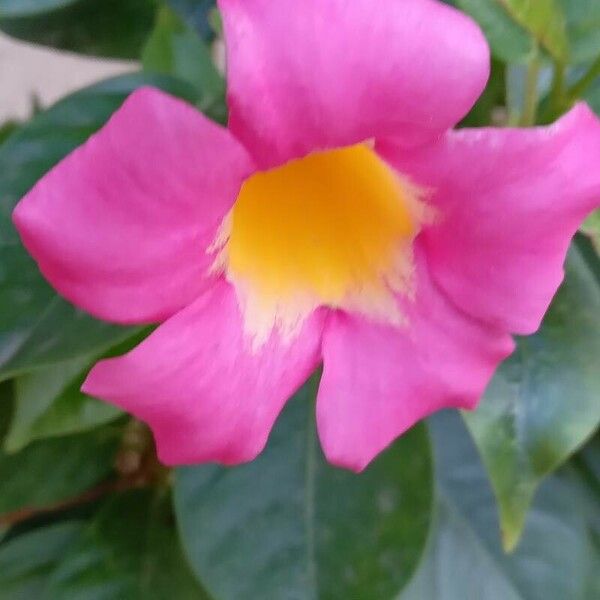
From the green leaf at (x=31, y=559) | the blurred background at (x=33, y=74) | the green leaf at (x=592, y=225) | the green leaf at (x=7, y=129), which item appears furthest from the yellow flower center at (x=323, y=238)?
the blurred background at (x=33, y=74)

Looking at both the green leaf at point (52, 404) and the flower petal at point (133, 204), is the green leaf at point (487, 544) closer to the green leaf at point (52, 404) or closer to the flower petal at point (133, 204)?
the green leaf at point (52, 404)

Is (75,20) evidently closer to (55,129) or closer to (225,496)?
(55,129)

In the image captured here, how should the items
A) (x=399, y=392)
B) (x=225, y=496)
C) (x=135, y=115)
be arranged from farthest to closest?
(x=225, y=496)
(x=399, y=392)
(x=135, y=115)

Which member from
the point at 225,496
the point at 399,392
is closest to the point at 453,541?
the point at 225,496

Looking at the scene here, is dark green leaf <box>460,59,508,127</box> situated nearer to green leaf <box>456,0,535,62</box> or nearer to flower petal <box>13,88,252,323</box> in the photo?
green leaf <box>456,0,535,62</box>

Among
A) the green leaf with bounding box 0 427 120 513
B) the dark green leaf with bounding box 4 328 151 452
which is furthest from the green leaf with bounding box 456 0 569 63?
the green leaf with bounding box 0 427 120 513

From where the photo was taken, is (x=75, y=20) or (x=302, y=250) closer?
(x=302, y=250)
